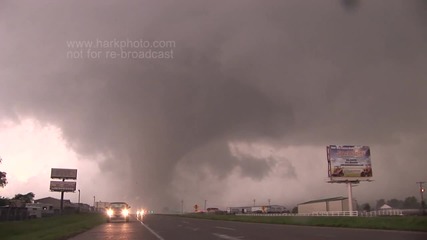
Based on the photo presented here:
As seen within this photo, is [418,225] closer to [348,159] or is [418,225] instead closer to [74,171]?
[348,159]

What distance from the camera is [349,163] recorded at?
8212 cm

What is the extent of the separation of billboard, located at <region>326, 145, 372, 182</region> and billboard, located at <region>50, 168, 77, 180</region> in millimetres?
86965

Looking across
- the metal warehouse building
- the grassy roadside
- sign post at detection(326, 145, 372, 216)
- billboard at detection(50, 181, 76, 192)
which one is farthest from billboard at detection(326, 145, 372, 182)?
billboard at detection(50, 181, 76, 192)

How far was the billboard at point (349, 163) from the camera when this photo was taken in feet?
266

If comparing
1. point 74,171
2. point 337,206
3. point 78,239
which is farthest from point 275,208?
point 78,239

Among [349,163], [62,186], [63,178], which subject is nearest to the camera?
[349,163]

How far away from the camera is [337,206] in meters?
127

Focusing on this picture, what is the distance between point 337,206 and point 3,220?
93.5 m

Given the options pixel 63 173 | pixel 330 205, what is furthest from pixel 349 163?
pixel 63 173

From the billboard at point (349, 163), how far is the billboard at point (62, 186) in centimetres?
8583

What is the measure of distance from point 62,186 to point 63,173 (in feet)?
14.5

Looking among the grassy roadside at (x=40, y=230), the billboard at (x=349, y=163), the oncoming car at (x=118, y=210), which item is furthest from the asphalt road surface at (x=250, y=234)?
the billboard at (x=349, y=163)

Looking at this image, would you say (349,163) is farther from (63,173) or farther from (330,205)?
(63,173)

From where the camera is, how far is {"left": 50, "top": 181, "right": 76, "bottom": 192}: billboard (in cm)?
13350
